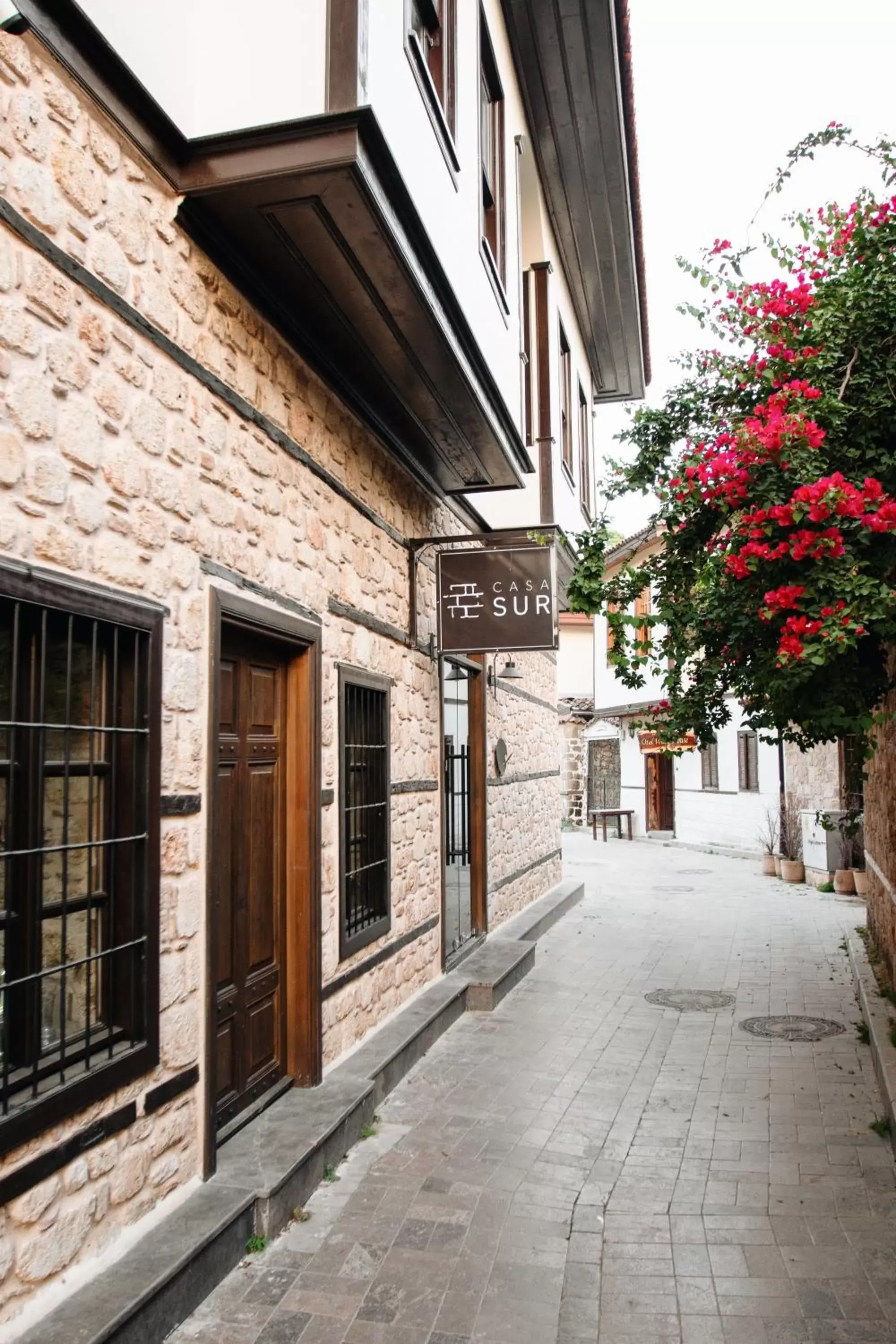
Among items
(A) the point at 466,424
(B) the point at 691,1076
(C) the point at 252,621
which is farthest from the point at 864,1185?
(A) the point at 466,424

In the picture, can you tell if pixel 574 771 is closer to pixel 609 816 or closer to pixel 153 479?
pixel 609 816

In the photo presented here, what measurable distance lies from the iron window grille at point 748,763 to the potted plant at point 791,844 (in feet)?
9.12

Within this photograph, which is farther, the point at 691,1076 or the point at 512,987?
the point at 512,987

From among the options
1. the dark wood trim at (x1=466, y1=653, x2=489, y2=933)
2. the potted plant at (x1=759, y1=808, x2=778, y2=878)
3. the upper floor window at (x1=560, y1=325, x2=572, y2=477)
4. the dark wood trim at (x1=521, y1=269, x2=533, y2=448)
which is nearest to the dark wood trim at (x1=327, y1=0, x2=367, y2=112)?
the dark wood trim at (x1=521, y1=269, x2=533, y2=448)

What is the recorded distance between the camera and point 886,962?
7.36 meters

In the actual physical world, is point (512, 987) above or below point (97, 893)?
below

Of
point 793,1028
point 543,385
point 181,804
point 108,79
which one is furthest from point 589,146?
point 181,804

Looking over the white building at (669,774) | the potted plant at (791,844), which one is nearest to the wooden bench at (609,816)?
the white building at (669,774)

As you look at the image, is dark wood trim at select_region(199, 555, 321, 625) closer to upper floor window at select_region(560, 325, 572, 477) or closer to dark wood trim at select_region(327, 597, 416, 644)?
dark wood trim at select_region(327, 597, 416, 644)

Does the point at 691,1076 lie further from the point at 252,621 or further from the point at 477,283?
the point at 477,283

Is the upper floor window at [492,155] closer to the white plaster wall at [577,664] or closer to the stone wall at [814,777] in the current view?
the stone wall at [814,777]

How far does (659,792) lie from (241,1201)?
22.5m

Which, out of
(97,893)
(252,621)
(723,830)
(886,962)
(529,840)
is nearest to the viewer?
(97,893)

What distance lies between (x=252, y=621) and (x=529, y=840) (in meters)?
7.70
